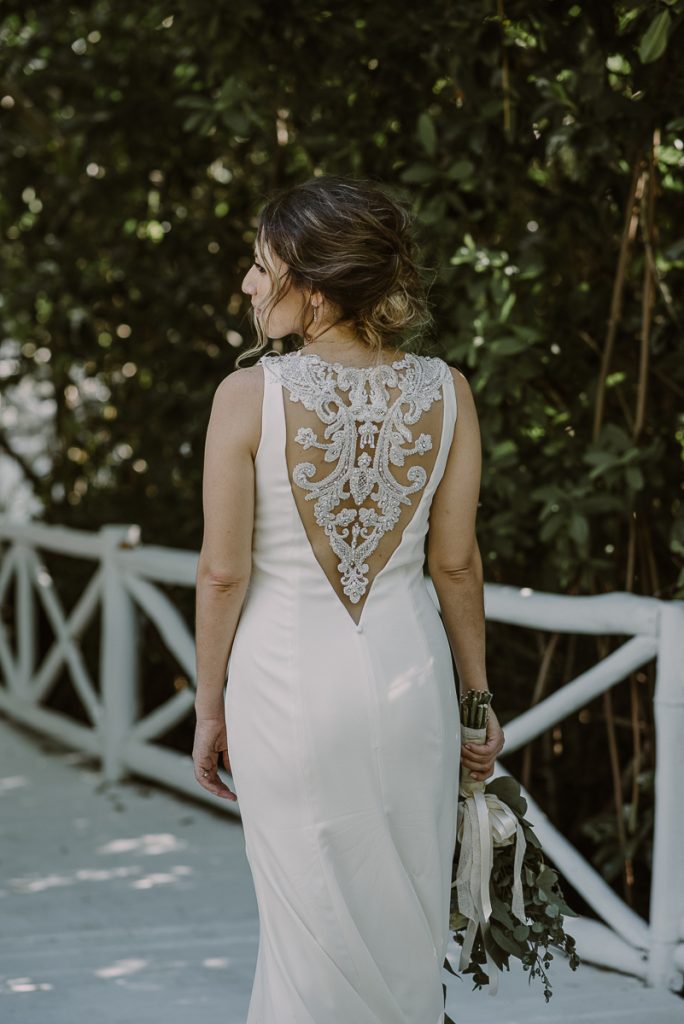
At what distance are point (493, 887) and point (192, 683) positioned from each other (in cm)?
294

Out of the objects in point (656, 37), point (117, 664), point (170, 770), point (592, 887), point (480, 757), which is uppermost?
point (656, 37)

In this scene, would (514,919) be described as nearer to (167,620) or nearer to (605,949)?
(605,949)

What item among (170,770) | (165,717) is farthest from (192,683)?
(170,770)

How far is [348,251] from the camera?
239 centimetres

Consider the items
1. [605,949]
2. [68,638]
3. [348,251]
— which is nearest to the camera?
[348,251]

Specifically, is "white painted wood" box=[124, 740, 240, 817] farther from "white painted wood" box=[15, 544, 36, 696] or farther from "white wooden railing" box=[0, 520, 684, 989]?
"white painted wood" box=[15, 544, 36, 696]

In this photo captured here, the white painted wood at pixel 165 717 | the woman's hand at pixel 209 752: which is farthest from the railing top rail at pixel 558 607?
the woman's hand at pixel 209 752

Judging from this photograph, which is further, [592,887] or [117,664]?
[117,664]

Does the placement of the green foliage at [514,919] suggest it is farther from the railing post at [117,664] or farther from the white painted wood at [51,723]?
the white painted wood at [51,723]

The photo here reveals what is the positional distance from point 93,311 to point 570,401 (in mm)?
3135

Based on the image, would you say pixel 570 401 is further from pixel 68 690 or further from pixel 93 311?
pixel 68 690

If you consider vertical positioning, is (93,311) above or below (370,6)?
below

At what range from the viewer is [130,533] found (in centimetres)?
588

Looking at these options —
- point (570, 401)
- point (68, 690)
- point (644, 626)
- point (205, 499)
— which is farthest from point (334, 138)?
point (68, 690)
